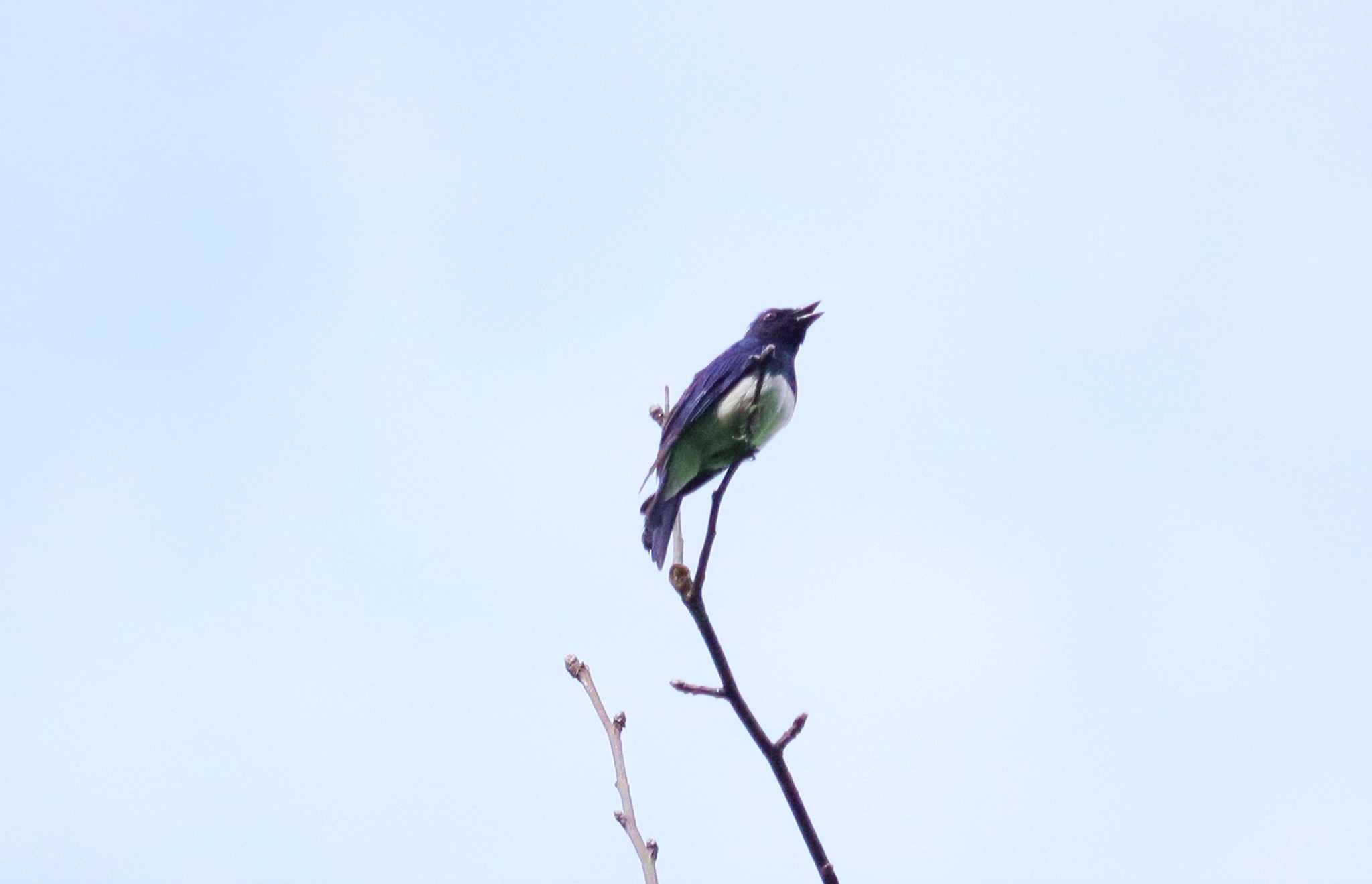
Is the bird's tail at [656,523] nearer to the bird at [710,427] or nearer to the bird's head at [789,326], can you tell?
the bird at [710,427]

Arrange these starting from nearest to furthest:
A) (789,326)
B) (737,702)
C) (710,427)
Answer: (737,702) < (710,427) < (789,326)

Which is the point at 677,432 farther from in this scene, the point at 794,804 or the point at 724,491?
the point at 794,804

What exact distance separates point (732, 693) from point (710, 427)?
4.09 m

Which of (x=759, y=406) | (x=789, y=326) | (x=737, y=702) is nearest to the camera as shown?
(x=737, y=702)

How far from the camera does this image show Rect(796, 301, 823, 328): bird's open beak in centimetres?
820

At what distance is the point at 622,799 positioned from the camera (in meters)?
3.28

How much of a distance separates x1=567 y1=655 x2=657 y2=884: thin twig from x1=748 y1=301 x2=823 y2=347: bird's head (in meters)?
4.65

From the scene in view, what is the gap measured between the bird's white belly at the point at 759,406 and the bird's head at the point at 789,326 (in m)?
0.63

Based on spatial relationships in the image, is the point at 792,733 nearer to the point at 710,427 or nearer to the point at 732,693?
the point at 732,693

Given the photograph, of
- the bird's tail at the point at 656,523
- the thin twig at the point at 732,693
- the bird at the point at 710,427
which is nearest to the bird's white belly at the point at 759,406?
the bird at the point at 710,427

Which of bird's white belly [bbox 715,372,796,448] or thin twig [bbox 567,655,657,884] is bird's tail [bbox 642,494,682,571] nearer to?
bird's white belly [bbox 715,372,796,448]

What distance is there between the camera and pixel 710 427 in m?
7.31

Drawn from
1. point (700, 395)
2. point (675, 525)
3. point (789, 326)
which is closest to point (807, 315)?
point (789, 326)

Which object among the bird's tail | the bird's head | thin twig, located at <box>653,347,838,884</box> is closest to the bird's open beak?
the bird's head
